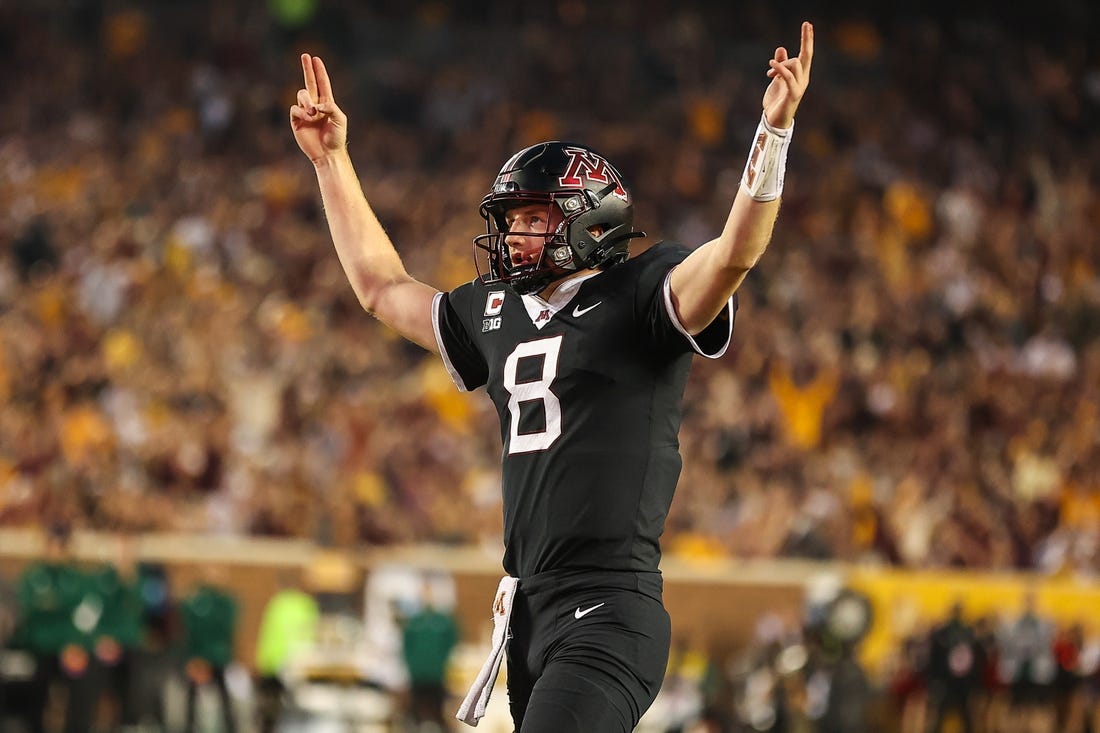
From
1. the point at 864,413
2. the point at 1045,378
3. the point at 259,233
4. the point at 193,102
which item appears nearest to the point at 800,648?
the point at 864,413

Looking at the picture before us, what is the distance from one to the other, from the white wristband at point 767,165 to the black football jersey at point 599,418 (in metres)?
0.32

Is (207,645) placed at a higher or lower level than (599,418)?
lower

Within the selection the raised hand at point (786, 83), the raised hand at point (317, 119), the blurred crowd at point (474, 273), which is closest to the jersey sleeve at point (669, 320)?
the raised hand at point (786, 83)

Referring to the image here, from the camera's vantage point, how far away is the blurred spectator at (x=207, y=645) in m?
12.0

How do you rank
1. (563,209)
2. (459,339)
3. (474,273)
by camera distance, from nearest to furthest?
(563,209) → (459,339) → (474,273)

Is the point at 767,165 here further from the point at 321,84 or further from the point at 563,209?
the point at 321,84

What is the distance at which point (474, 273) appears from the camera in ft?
51.5

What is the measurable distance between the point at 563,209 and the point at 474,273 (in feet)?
36.5

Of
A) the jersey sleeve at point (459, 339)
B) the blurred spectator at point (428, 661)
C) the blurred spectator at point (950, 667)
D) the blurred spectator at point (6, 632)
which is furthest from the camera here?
the blurred spectator at point (950, 667)

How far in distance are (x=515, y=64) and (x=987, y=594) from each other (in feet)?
29.4

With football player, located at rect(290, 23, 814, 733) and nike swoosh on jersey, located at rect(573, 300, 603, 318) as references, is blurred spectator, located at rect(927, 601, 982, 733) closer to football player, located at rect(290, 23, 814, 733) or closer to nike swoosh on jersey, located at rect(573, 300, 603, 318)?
football player, located at rect(290, 23, 814, 733)

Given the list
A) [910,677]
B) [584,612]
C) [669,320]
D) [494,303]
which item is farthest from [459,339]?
[910,677]

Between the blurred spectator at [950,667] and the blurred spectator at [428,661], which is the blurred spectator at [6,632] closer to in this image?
the blurred spectator at [428,661]

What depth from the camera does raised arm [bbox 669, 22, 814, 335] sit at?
409 centimetres
